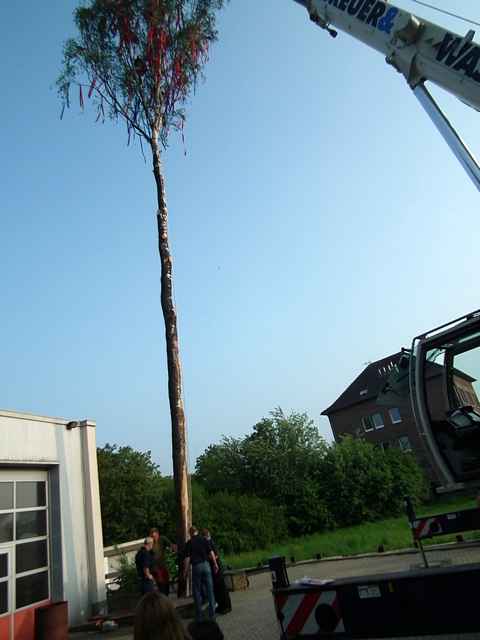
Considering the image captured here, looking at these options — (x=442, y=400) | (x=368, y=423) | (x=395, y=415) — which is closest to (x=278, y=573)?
(x=442, y=400)

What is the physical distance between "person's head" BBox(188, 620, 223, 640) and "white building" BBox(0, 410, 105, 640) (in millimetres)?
8820

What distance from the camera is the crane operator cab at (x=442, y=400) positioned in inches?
187

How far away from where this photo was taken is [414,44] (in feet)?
22.2

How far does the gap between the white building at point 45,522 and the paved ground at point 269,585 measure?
1.26 metres

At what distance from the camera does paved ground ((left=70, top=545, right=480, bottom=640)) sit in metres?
6.91

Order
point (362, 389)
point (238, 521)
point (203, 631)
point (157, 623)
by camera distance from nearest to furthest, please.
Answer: point (157, 623) < point (203, 631) < point (238, 521) < point (362, 389)

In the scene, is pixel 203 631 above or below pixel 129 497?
below

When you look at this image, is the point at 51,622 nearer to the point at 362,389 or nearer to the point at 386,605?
the point at 386,605

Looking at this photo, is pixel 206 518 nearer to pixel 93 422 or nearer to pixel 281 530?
pixel 281 530

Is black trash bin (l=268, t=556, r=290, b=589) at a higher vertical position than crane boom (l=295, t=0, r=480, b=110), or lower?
lower

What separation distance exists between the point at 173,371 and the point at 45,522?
15.5 ft

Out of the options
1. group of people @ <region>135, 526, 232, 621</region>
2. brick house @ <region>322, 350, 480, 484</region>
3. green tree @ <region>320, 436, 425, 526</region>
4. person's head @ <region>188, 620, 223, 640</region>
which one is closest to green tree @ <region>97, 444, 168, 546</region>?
green tree @ <region>320, 436, 425, 526</region>

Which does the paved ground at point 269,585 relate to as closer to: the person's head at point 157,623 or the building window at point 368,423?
the person's head at point 157,623

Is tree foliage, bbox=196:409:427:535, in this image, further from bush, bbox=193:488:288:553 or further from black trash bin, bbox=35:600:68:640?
black trash bin, bbox=35:600:68:640
